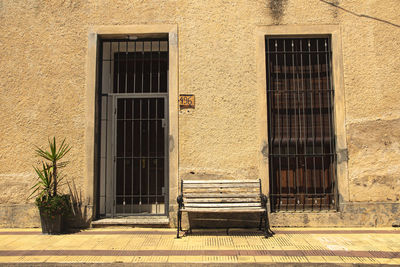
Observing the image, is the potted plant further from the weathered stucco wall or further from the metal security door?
the metal security door

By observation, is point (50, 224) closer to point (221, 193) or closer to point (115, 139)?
point (115, 139)

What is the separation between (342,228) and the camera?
5.42 m

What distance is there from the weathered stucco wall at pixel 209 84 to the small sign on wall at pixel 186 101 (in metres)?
0.11

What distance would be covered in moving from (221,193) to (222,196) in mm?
76

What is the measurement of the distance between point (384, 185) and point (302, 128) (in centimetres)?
159

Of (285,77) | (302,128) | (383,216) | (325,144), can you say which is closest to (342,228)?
(383,216)

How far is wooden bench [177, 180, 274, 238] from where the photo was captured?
17.0 feet

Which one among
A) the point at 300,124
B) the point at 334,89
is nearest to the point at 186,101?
the point at 300,124

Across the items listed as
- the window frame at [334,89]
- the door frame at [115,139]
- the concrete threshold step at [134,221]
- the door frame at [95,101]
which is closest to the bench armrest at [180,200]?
the door frame at [95,101]

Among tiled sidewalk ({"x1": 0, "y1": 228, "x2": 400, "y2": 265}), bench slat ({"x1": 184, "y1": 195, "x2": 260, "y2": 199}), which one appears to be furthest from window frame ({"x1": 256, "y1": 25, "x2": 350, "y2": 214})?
tiled sidewalk ({"x1": 0, "y1": 228, "x2": 400, "y2": 265})

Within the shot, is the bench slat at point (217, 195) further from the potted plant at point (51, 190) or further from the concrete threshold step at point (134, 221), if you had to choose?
the potted plant at point (51, 190)

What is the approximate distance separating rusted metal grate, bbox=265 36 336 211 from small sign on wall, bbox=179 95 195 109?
1338mm

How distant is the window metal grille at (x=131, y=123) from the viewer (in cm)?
597

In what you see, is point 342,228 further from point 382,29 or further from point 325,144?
point 382,29
